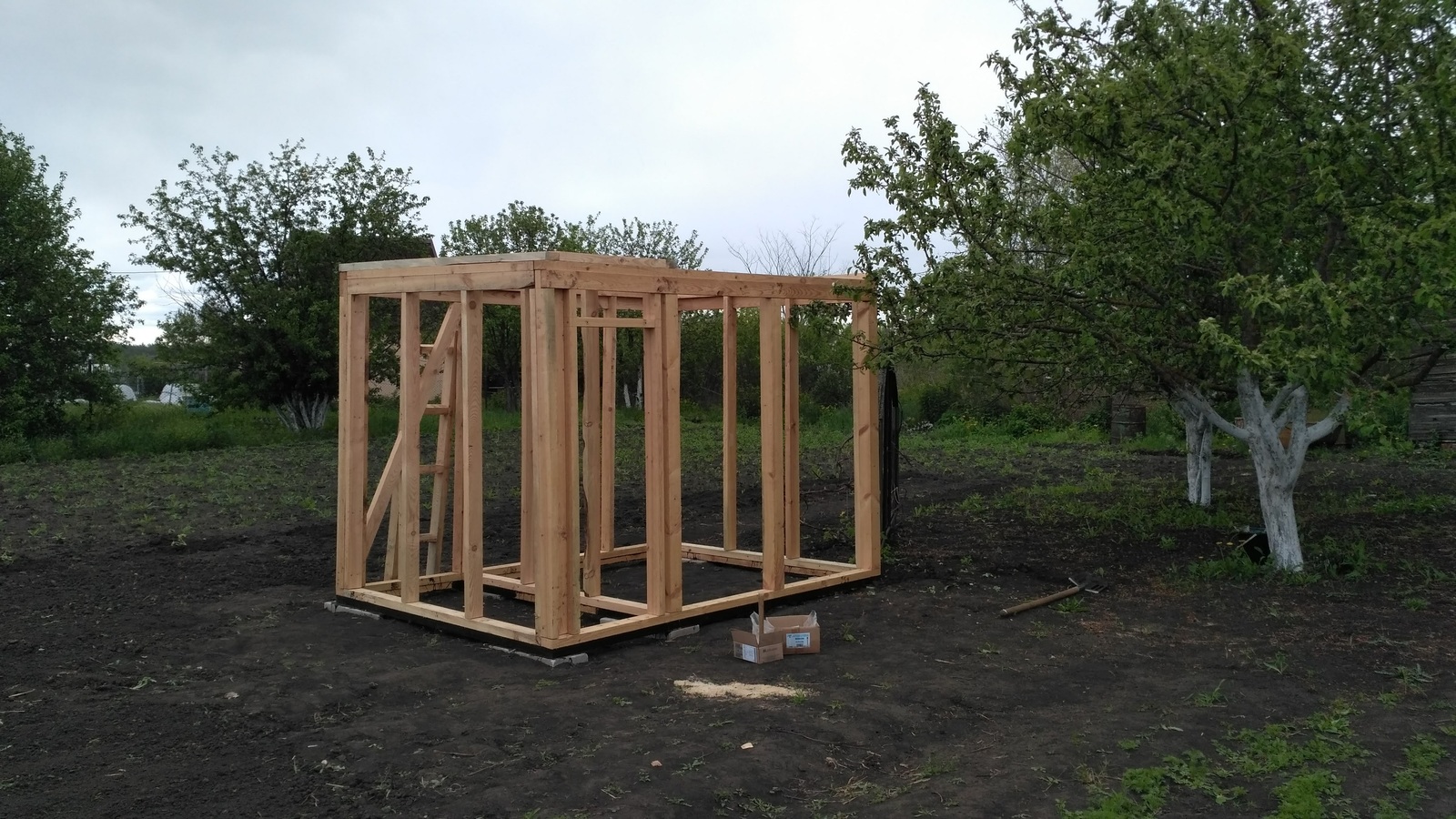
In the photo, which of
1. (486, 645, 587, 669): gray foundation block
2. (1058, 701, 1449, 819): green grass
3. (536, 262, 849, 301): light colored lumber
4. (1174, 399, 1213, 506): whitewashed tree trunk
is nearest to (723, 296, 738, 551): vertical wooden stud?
(536, 262, 849, 301): light colored lumber

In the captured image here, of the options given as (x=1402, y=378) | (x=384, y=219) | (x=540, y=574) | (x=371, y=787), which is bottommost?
(x=371, y=787)

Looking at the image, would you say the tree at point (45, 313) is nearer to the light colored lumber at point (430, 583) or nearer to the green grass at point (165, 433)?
the green grass at point (165, 433)

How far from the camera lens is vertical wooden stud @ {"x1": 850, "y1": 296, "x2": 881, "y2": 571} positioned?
841cm

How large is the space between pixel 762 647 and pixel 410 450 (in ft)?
8.70

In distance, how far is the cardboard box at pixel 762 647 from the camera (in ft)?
20.8

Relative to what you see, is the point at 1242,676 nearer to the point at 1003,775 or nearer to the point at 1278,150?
the point at 1003,775

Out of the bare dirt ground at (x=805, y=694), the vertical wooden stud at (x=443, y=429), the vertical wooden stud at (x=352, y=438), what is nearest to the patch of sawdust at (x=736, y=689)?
the bare dirt ground at (x=805, y=694)

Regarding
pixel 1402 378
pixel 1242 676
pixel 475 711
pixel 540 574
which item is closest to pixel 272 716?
pixel 475 711

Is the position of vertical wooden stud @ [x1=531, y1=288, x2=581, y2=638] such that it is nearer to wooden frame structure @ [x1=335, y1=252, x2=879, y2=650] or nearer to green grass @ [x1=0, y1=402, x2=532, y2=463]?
wooden frame structure @ [x1=335, y1=252, x2=879, y2=650]

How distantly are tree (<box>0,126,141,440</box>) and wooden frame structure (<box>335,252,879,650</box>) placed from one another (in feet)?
41.6

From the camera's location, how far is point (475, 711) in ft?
18.0

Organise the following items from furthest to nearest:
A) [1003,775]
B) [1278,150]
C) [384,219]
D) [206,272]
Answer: [384,219]
[206,272]
[1278,150]
[1003,775]

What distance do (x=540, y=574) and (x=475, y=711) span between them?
1.12 meters

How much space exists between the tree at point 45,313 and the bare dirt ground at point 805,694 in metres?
9.10
